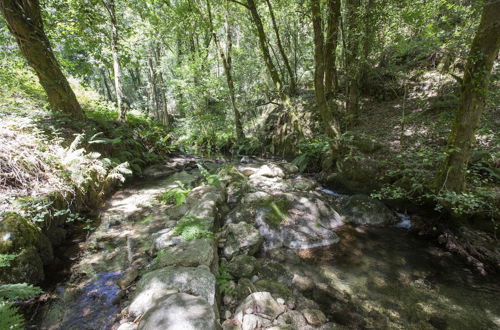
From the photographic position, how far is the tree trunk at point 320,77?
670 cm

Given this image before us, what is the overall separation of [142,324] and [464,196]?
523 centimetres

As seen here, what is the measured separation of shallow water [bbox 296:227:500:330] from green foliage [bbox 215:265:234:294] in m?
1.42

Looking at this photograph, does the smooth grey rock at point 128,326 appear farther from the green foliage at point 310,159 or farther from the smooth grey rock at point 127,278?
the green foliage at point 310,159

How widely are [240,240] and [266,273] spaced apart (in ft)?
2.55

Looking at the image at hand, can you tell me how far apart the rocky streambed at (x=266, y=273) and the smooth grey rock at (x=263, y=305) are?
0.04 ft

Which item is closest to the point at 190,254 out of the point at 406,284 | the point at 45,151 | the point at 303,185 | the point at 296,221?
the point at 296,221

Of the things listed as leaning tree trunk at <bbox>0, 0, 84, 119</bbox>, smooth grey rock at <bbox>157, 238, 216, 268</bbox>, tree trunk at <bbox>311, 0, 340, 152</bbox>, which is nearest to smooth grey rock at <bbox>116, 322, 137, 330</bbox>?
smooth grey rock at <bbox>157, 238, 216, 268</bbox>

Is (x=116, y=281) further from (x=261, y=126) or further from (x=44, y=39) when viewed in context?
(x=261, y=126)

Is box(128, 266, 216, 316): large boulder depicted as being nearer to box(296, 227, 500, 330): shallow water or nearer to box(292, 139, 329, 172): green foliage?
box(296, 227, 500, 330): shallow water

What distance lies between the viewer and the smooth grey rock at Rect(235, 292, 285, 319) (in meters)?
2.89

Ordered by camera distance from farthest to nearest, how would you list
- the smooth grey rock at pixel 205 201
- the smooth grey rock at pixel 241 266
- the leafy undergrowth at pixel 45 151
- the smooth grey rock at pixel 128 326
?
the smooth grey rock at pixel 205 201 → the leafy undergrowth at pixel 45 151 → the smooth grey rock at pixel 241 266 → the smooth grey rock at pixel 128 326

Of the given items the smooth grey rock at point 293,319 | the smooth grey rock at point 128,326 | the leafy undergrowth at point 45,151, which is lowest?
the smooth grey rock at point 293,319

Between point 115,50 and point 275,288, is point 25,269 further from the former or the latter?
point 115,50

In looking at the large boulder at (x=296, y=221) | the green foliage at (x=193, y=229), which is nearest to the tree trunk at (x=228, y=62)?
the large boulder at (x=296, y=221)
